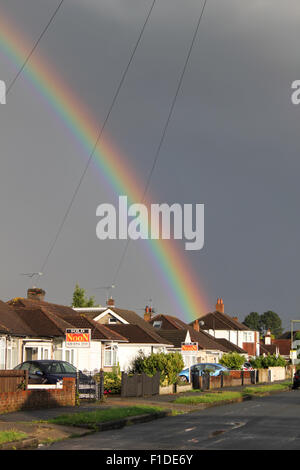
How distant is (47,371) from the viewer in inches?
1193

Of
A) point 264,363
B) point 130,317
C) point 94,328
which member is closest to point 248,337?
point 264,363

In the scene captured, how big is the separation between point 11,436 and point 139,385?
1933 cm

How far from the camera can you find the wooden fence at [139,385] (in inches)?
1292

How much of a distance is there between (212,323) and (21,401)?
85.9 metres

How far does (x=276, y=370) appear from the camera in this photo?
232 feet

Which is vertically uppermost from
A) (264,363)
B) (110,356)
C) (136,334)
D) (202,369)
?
(136,334)

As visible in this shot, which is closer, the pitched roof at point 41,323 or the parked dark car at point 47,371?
the parked dark car at point 47,371

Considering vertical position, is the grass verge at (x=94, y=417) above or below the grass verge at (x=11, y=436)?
below

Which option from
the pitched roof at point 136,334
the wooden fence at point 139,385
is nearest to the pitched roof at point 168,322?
the pitched roof at point 136,334

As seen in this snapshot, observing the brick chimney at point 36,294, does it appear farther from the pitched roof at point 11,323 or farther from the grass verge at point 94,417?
the grass verge at point 94,417

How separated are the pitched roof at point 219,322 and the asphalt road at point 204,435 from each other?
272 ft

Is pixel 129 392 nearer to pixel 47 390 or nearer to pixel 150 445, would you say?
pixel 47 390

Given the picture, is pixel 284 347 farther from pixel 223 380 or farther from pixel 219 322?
pixel 223 380
